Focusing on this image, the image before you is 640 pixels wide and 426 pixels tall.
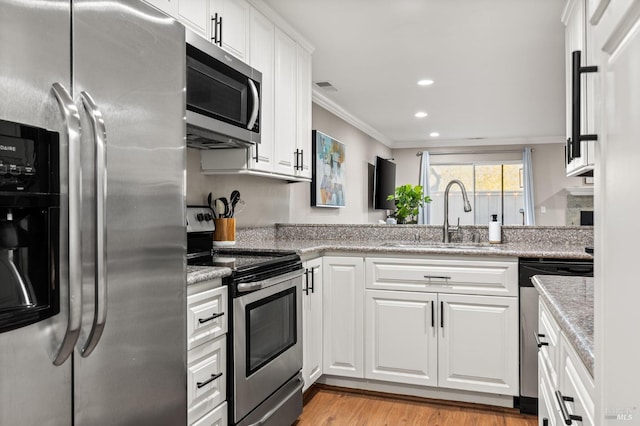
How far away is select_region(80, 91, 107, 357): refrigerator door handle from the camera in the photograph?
1092 millimetres

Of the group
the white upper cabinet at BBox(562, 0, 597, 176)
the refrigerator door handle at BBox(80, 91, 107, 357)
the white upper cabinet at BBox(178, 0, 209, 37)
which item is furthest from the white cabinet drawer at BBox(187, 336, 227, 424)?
the white upper cabinet at BBox(562, 0, 597, 176)

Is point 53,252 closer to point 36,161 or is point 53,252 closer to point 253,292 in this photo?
point 36,161

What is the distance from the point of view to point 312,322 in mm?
2908

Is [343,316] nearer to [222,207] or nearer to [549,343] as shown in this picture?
[222,207]

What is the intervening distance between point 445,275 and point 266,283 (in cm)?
120

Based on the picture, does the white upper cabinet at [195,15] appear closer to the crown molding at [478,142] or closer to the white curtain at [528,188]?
the crown molding at [478,142]

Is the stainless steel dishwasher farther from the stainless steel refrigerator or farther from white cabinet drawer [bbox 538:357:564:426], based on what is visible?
the stainless steel refrigerator

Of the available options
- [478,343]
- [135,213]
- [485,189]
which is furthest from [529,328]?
[485,189]

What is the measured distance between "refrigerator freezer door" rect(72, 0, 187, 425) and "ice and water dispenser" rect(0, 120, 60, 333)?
8 centimetres

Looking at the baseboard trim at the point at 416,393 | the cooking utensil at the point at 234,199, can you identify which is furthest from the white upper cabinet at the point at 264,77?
the baseboard trim at the point at 416,393

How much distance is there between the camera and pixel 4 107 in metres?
0.92

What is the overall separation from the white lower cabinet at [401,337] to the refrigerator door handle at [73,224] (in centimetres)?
217

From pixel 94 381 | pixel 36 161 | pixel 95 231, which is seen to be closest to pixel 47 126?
pixel 36 161

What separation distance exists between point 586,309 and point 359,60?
301 cm
